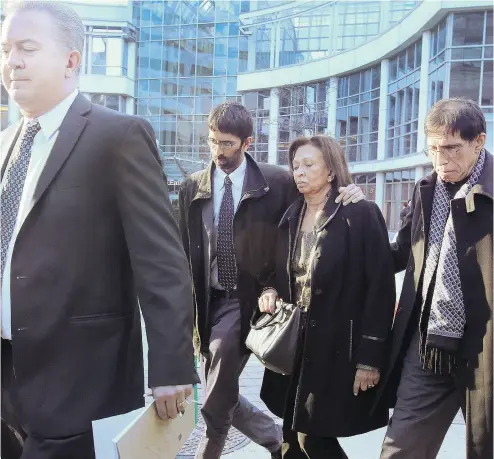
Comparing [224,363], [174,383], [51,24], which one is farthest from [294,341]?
[51,24]

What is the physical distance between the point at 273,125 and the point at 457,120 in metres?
27.8

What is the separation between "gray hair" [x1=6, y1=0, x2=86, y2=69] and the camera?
2.23 meters

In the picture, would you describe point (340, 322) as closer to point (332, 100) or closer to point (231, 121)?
point (231, 121)

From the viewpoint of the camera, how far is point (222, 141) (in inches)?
161

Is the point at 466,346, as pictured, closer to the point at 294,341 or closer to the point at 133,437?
the point at 294,341

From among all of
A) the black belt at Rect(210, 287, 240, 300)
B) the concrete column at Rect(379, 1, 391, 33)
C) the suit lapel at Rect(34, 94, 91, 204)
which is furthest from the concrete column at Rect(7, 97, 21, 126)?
the concrete column at Rect(379, 1, 391, 33)

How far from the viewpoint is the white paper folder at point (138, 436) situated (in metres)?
1.88

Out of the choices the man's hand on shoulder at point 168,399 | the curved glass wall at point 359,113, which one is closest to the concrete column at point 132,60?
the curved glass wall at point 359,113

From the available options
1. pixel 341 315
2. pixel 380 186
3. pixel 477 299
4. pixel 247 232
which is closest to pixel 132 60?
pixel 380 186

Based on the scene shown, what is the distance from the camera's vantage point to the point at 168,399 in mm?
→ 2162

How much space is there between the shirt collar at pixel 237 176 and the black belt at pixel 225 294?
666 mm

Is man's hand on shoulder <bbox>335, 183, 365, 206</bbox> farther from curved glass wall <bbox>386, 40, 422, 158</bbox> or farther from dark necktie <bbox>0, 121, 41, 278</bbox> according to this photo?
curved glass wall <bbox>386, 40, 422, 158</bbox>

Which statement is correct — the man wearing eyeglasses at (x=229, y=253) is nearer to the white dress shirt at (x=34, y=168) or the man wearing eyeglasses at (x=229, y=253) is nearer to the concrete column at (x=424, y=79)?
the white dress shirt at (x=34, y=168)

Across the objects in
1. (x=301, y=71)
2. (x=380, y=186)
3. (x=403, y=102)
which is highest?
(x=301, y=71)
